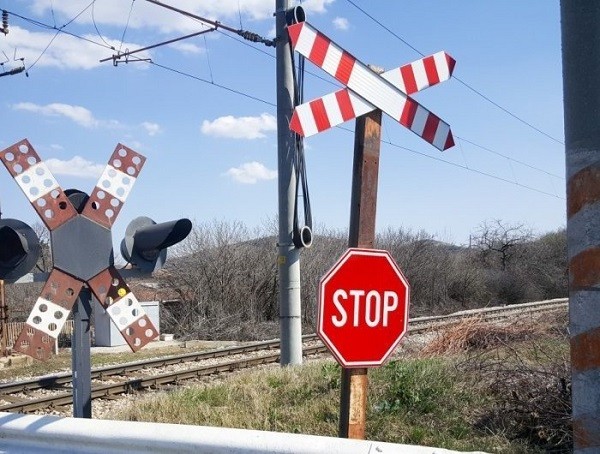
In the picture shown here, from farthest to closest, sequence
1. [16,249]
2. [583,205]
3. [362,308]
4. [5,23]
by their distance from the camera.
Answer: [5,23], [16,249], [362,308], [583,205]

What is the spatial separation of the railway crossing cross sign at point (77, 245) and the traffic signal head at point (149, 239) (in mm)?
238

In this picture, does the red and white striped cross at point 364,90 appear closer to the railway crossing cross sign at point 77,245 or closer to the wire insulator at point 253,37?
the railway crossing cross sign at point 77,245

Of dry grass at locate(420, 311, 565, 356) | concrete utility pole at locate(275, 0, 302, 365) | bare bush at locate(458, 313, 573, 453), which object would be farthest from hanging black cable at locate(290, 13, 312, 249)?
bare bush at locate(458, 313, 573, 453)

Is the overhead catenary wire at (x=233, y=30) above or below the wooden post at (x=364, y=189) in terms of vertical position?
above

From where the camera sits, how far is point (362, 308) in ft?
14.8

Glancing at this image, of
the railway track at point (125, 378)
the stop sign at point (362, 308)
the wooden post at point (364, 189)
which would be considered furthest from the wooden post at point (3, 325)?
the stop sign at point (362, 308)

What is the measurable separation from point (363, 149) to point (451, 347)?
7159 millimetres

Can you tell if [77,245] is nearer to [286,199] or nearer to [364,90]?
[364,90]

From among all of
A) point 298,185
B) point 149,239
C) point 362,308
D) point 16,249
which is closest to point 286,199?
point 298,185

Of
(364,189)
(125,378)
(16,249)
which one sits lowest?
(125,378)

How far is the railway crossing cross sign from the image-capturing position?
5359mm

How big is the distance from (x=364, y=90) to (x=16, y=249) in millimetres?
2901

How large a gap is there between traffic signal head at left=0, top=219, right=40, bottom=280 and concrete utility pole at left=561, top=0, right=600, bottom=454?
3909mm

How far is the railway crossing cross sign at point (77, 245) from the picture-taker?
536 centimetres
